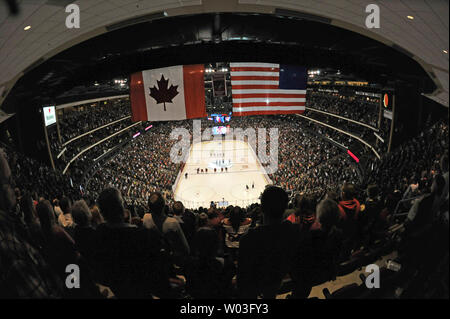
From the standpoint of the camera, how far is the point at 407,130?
8.56 ft

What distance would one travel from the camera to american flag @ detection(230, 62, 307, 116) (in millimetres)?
4730

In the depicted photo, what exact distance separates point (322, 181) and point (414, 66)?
14145 mm

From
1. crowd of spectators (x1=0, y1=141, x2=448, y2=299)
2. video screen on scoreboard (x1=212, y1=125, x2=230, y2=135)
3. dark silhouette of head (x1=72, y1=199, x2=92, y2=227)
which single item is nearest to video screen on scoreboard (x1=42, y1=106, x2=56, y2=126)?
crowd of spectators (x1=0, y1=141, x2=448, y2=299)

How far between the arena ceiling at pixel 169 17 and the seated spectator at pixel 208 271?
2722 mm

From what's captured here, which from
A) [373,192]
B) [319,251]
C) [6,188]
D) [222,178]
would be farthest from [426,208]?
[222,178]

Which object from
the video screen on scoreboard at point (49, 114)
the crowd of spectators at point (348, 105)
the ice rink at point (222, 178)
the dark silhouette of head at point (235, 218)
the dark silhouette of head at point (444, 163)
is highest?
the crowd of spectators at point (348, 105)

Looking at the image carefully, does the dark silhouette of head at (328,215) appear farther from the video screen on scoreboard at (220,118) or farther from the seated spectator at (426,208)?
the video screen on scoreboard at (220,118)

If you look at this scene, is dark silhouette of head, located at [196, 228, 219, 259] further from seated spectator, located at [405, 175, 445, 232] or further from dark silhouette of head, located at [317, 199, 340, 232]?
seated spectator, located at [405, 175, 445, 232]

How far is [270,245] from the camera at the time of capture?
1.62m

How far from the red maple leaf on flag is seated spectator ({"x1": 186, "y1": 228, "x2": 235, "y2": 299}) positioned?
3.71m

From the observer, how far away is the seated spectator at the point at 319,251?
1782mm

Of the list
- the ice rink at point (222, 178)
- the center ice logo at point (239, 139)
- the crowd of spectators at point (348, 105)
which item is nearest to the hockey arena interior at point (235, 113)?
the crowd of spectators at point (348, 105)

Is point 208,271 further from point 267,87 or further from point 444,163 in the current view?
point 267,87

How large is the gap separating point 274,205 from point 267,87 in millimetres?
4117
